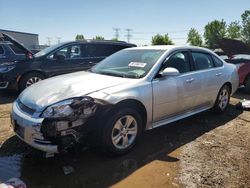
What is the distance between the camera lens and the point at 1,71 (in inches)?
303

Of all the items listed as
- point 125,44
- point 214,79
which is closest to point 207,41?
point 125,44

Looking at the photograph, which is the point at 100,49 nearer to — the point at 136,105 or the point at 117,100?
the point at 136,105

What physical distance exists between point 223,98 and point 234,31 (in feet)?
183

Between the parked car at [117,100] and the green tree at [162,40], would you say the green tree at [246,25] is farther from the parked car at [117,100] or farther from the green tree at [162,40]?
the parked car at [117,100]

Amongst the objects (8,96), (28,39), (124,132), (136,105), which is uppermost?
(28,39)

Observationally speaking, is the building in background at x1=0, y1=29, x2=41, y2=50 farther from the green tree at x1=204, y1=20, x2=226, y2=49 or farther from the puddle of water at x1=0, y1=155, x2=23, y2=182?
the puddle of water at x1=0, y1=155, x2=23, y2=182

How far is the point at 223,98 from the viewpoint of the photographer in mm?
6160

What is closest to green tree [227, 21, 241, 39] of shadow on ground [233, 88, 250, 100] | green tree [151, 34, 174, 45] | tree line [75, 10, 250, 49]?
tree line [75, 10, 250, 49]

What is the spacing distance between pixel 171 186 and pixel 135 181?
0.42 metres

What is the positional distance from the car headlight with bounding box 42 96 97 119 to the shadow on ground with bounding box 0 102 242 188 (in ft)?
2.29

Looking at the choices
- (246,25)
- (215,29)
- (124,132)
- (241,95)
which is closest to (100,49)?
(241,95)

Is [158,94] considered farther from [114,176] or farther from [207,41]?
[207,41]

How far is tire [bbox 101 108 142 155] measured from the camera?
3717mm

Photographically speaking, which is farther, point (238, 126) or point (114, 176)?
point (238, 126)
